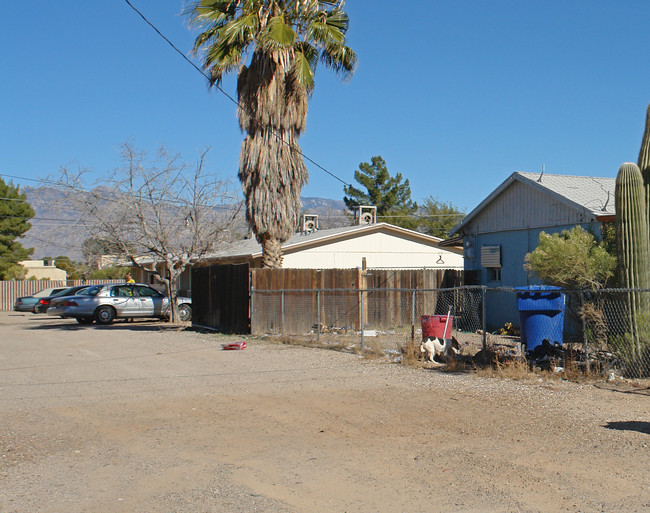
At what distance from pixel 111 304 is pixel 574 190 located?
661 inches

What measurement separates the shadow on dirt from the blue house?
855cm

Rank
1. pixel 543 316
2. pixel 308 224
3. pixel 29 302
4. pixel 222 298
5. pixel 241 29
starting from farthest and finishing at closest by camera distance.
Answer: pixel 29 302, pixel 308 224, pixel 222 298, pixel 241 29, pixel 543 316

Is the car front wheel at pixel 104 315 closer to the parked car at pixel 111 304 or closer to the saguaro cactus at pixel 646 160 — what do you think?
the parked car at pixel 111 304

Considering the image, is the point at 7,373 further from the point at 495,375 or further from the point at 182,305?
the point at 182,305

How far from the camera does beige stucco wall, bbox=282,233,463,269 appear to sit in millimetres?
29375

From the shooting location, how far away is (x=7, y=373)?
512 inches

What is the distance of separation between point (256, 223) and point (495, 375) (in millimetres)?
9697

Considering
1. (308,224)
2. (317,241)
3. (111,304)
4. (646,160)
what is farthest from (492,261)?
(308,224)

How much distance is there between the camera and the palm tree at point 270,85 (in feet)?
63.2

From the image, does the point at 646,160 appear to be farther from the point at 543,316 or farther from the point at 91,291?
the point at 91,291

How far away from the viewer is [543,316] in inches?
487

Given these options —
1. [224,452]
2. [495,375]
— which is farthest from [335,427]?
[495,375]

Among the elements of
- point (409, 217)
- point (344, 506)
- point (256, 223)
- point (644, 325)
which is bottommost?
point (344, 506)

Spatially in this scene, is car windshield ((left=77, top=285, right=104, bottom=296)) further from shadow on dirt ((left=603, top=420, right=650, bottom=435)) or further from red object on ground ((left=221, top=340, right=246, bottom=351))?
shadow on dirt ((left=603, top=420, right=650, bottom=435))
